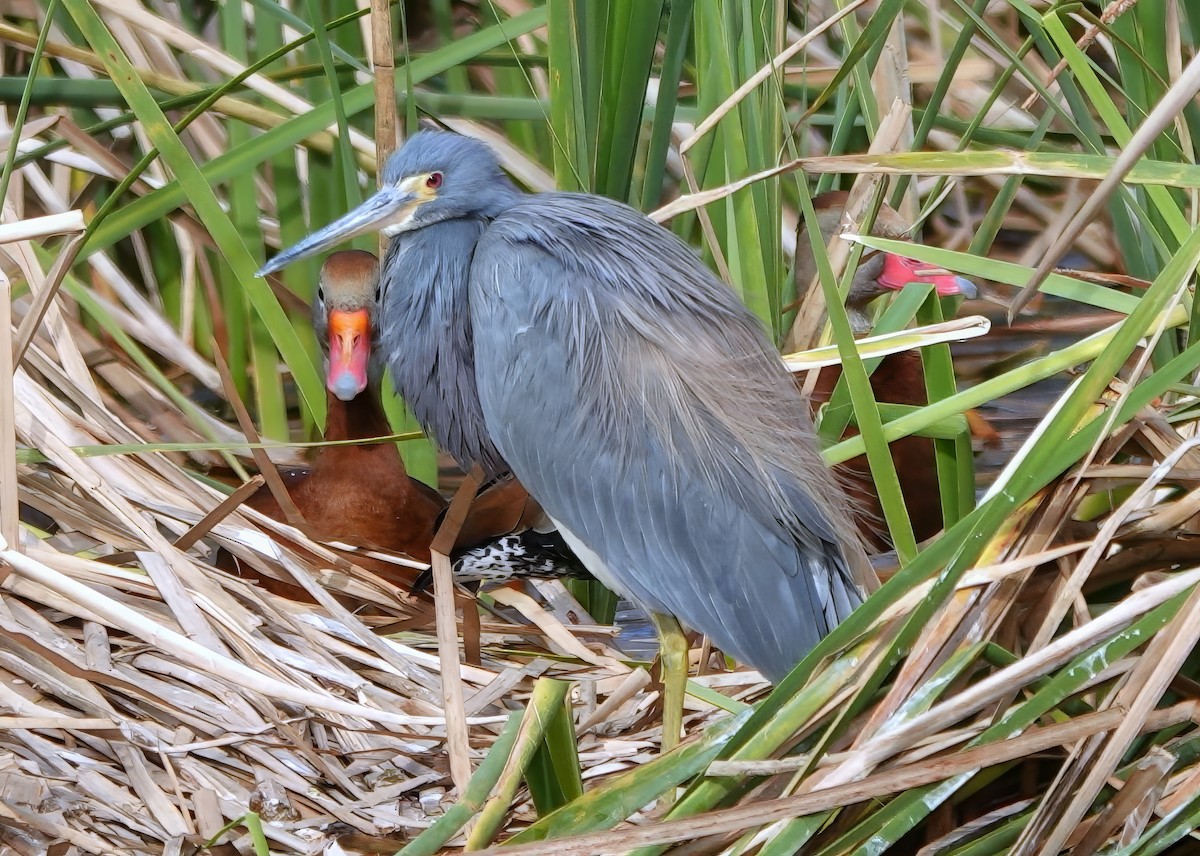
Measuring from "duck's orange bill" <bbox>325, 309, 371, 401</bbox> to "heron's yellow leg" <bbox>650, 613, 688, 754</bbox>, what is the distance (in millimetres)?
874

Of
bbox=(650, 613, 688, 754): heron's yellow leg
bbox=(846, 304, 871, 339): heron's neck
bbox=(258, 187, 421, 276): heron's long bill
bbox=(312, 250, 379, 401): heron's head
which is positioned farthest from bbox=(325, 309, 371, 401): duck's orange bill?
bbox=(846, 304, 871, 339): heron's neck

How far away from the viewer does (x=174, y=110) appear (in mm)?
2357

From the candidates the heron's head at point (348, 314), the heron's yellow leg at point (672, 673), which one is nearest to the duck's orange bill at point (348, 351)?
the heron's head at point (348, 314)

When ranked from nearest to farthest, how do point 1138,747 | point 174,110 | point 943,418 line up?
point 1138,747, point 943,418, point 174,110

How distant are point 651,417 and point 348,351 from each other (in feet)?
3.06

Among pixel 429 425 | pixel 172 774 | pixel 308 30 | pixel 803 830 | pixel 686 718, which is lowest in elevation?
pixel 686 718

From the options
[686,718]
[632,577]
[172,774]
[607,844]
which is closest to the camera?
[607,844]

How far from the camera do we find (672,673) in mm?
1793

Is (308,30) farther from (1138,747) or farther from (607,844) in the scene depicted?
(1138,747)

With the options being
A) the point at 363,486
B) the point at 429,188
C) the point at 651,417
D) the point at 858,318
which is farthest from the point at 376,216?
the point at 858,318

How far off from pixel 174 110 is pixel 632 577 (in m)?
1.28

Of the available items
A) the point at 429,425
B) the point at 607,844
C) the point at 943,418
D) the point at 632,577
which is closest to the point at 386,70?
the point at 429,425

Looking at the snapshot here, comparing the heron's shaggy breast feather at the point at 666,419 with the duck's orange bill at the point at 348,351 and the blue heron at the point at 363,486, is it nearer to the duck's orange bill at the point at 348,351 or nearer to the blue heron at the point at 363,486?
the blue heron at the point at 363,486

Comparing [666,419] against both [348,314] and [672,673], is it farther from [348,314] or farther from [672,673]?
[348,314]
